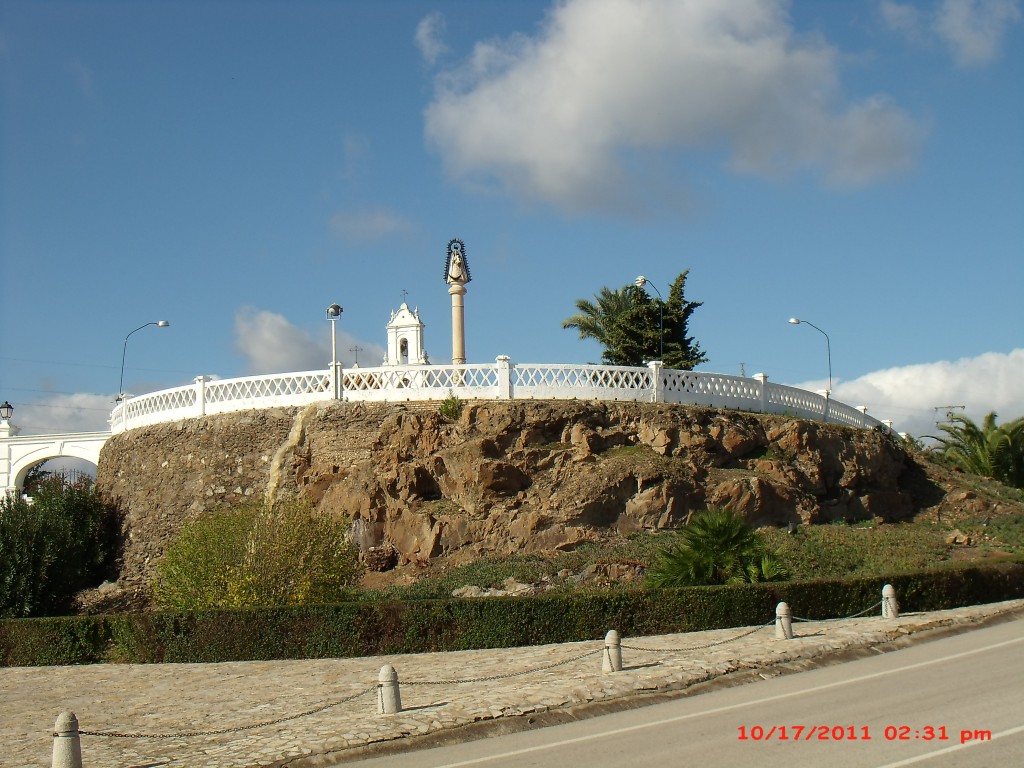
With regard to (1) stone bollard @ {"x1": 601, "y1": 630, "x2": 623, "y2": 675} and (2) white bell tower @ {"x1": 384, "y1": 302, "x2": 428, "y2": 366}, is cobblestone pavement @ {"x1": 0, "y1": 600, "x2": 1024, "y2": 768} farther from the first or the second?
(2) white bell tower @ {"x1": 384, "y1": 302, "x2": 428, "y2": 366}

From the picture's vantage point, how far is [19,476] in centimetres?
3662

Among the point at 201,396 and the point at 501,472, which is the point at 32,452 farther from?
the point at 501,472

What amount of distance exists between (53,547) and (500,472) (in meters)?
11.4

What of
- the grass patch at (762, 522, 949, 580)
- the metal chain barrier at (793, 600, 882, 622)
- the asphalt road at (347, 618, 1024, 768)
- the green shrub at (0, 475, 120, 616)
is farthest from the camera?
the green shrub at (0, 475, 120, 616)

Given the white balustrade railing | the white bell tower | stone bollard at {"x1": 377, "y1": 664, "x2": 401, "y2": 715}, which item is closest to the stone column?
the white balustrade railing

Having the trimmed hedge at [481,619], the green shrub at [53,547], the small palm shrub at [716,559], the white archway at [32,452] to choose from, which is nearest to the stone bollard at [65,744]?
the trimmed hedge at [481,619]

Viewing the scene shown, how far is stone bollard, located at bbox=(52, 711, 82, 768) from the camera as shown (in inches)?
410

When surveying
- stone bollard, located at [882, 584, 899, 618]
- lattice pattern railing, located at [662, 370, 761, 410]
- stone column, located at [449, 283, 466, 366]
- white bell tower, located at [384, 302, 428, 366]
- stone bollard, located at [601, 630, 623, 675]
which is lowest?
stone bollard, located at [601, 630, 623, 675]

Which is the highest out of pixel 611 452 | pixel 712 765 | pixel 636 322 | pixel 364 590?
pixel 636 322

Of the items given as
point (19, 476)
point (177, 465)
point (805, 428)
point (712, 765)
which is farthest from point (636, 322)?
point (712, 765)

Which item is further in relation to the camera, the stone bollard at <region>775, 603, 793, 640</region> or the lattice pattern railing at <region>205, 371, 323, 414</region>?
the lattice pattern railing at <region>205, 371, 323, 414</region>

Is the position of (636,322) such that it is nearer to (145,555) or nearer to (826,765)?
(145,555)

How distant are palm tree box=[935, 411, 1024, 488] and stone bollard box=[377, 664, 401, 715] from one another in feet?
101

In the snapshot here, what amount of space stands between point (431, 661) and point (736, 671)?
503cm
